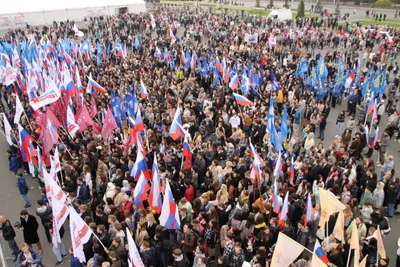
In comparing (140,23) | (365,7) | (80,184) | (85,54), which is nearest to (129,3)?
(140,23)

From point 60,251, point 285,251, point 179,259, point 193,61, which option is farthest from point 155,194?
point 193,61

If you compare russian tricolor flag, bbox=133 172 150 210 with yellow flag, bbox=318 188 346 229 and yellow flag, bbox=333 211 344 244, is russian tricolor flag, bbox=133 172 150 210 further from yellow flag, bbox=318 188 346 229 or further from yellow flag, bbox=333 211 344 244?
yellow flag, bbox=333 211 344 244

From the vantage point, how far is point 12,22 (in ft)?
132

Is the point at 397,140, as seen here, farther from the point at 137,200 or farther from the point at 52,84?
the point at 52,84

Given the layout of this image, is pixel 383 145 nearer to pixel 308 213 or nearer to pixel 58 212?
pixel 308 213

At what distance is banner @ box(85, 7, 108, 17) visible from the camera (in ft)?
148

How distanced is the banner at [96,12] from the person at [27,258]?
42697 millimetres

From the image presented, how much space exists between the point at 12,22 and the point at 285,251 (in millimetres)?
42757

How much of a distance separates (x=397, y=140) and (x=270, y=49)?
565 inches

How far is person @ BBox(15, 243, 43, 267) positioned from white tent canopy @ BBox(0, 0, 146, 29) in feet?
129

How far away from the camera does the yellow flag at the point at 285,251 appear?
606 cm

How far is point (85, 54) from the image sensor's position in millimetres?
→ 24234

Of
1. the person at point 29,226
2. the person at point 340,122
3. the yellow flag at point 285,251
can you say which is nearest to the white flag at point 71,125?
the person at point 29,226

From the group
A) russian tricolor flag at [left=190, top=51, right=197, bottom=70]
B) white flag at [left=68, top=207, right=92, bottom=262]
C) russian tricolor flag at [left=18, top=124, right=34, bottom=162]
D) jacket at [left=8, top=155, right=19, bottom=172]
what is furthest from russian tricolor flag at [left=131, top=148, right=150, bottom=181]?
russian tricolor flag at [left=190, top=51, right=197, bottom=70]
